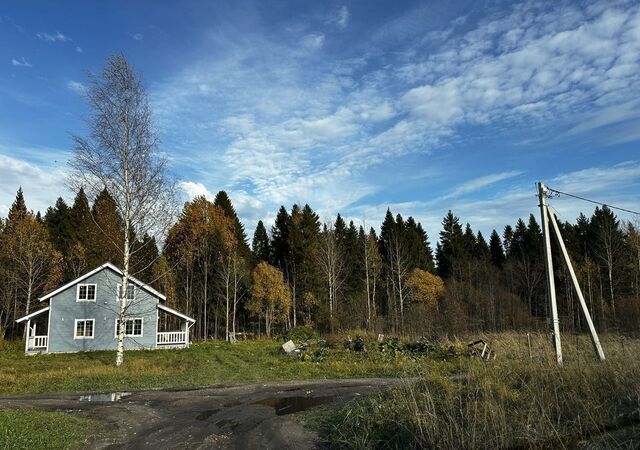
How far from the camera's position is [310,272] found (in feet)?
179

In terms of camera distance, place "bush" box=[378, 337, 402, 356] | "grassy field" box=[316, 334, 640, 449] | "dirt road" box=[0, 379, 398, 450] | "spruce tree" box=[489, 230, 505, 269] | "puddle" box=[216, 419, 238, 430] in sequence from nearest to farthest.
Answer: "grassy field" box=[316, 334, 640, 449] < "dirt road" box=[0, 379, 398, 450] < "puddle" box=[216, 419, 238, 430] < "bush" box=[378, 337, 402, 356] < "spruce tree" box=[489, 230, 505, 269]

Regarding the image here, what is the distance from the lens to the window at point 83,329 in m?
33.8

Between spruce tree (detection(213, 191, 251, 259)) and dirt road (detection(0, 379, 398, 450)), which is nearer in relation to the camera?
dirt road (detection(0, 379, 398, 450))

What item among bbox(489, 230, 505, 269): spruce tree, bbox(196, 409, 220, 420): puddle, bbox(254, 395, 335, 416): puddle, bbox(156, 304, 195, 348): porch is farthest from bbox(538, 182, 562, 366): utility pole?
bbox(489, 230, 505, 269): spruce tree

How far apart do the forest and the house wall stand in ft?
13.3

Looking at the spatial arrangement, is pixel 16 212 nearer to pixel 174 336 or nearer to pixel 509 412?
pixel 174 336

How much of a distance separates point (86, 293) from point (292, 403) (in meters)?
27.9

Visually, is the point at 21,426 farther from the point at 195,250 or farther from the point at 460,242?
the point at 460,242

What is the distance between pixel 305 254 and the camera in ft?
182

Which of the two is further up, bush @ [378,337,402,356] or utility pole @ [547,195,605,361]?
utility pole @ [547,195,605,361]

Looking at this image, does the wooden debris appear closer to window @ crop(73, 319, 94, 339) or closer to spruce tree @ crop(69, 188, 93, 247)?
window @ crop(73, 319, 94, 339)

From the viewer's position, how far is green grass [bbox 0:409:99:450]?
772 centimetres

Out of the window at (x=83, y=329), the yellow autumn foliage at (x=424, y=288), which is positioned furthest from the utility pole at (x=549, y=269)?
the yellow autumn foliage at (x=424, y=288)

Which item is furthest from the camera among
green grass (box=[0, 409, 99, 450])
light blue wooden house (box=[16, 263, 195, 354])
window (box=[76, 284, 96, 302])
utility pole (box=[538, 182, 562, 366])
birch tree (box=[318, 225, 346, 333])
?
birch tree (box=[318, 225, 346, 333])
